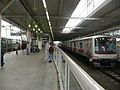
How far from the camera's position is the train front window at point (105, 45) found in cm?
2283

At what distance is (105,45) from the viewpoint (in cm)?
2308

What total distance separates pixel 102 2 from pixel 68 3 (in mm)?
2932

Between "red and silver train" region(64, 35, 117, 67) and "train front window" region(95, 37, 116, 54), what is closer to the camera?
"red and silver train" region(64, 35, 117, 67)

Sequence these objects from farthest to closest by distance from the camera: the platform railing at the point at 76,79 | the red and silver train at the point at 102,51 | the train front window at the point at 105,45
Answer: the train front window at the point at 105,45
the red and silver train at the point at 102,51
the platform railing at the point at 76,79

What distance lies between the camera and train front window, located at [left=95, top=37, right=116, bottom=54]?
22.8 metres

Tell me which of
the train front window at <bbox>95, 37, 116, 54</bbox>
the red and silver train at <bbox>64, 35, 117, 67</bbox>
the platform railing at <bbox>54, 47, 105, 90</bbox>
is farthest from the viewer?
the train front window at <bbox>95, 37, 116, 54</bbox>

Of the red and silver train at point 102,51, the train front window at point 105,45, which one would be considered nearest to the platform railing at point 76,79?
the red and silver train at point 102,51

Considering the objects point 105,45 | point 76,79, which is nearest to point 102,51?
point 105,45

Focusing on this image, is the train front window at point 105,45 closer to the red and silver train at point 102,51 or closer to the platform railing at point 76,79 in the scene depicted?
the red and silver train at point 102,51

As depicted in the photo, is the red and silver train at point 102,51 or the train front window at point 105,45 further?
the train front window at point 105,45

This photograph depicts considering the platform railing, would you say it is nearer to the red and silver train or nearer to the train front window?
the red and silver train

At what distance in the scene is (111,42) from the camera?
76.0ft

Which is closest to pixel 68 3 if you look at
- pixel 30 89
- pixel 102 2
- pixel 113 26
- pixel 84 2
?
pixel 84 2

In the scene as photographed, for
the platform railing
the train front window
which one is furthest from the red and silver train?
the platform railing
